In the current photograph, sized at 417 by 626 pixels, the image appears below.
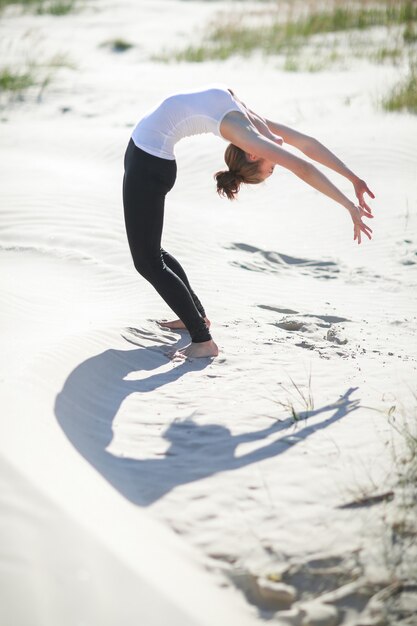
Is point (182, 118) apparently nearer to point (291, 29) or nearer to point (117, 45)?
point (291, 29)

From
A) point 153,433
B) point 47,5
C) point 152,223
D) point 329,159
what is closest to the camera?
point 153,433

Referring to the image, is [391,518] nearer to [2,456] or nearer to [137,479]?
[137,479]

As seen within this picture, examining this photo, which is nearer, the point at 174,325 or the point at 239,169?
the point at 239,169

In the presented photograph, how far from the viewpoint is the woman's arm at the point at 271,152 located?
3729mm

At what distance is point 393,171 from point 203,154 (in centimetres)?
196

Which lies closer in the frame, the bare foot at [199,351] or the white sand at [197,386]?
the white sand at [197,386]

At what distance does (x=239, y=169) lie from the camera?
13.4ft

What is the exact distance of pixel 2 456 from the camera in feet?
9.91

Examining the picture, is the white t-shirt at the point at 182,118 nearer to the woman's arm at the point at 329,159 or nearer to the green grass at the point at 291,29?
the woman's arm at the point at 329,159

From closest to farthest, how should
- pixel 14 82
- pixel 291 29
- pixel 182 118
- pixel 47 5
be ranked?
pixel 182 118 < pixel 14 82 < pixel 291 29 < pixel 47 5

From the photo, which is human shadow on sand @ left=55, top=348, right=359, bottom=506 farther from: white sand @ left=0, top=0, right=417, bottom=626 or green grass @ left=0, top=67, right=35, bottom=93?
green grass @ left=0, top=67, right=35, bottom=93

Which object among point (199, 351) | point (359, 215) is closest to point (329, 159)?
point (359, 215)

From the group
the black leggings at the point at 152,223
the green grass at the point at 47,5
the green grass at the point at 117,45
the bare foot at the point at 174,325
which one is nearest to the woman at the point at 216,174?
the black leggings at the point at 152,223

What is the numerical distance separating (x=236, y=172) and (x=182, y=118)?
0.37 metres
